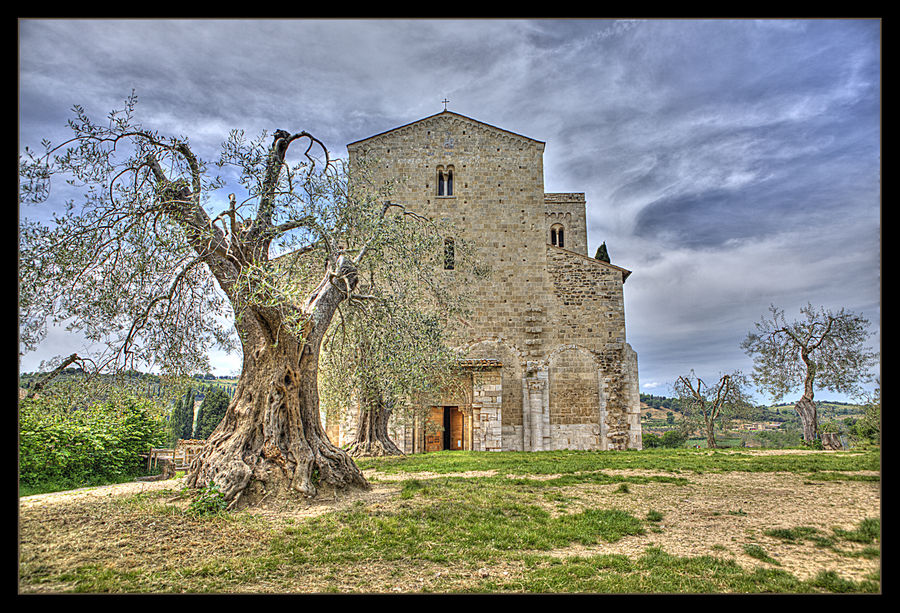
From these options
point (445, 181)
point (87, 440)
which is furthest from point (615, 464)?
point (445, 181)

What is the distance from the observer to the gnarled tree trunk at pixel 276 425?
8.27 metres

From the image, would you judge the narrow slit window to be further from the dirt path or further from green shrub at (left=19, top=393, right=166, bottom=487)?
green shrub at (left=19, top=393, right=166, bottom=487)

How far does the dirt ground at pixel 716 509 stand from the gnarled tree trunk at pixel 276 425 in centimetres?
57

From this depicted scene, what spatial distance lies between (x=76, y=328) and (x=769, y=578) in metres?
9.33

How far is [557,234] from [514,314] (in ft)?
40.7

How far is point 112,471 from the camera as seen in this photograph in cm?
1110

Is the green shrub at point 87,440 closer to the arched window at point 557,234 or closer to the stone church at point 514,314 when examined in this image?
the stone church at point 514,314

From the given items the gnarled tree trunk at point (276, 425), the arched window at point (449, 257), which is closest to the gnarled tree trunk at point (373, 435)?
the arched window at point (449, 257)

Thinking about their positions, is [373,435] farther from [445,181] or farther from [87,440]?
[445,181]

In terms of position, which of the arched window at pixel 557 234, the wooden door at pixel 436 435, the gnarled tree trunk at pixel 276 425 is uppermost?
the arched window at pixel 557 234

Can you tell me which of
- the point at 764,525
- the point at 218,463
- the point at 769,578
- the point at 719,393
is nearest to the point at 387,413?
the point at 218,463

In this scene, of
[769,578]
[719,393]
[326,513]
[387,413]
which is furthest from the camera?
[719,393]

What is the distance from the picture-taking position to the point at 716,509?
812 cm

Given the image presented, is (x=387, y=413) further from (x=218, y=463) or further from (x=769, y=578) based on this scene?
(x=769, y=578)
